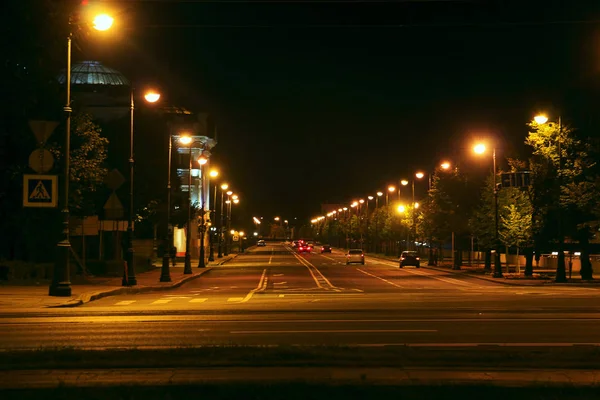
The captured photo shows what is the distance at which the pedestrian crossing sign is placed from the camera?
26500mm

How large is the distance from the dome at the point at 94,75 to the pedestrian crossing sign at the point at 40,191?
81.4m

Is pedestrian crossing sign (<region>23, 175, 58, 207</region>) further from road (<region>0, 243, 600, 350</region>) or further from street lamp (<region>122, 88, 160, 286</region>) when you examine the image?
street lamp (<region>122, 88, 160, 286</region>)

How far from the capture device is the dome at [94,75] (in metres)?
106

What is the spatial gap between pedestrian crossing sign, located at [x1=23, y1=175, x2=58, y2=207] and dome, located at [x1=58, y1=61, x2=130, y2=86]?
3206 inches

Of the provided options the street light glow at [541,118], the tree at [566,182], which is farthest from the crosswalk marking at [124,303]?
the tree at [566,182]

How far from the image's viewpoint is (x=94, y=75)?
10712 centimetres

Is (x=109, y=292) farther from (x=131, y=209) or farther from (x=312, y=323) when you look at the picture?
(x=312, y=323)

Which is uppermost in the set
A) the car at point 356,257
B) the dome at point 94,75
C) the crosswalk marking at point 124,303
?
the dome at point 94,75

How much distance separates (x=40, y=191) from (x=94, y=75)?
84162 mm

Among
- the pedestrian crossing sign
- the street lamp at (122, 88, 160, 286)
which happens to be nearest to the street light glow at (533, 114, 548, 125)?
the street lamp at (122, 88, 160, 286)

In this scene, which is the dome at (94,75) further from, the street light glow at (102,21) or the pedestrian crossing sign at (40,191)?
the street light glow at (102,21)

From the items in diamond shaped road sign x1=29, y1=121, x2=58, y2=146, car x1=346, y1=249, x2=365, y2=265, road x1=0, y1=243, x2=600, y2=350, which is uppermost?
diamond shaped road sign x1=29, y1=121, x2=58, y2=146

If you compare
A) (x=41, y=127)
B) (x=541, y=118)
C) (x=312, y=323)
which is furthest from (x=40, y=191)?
(x=541, y=118)

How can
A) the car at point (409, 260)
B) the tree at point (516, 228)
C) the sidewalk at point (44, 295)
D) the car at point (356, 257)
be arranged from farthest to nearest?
the car at point (356, 257) → the car at point (409, 260) → the tree at point (516, 228) → the sidewalk at point (44, 295)
